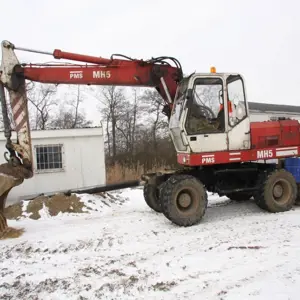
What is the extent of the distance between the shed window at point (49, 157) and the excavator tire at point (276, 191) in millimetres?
8858

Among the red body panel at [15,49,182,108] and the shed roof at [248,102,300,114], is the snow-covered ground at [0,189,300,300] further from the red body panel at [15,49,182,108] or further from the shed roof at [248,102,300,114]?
the shed roof at [248,102,300,114]

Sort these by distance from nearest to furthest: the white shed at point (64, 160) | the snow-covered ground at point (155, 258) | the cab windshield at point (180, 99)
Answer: the snow-covered ground at point (155, 258) < the cab windshield at point (180, 99) < the white shed at point (64, 160)

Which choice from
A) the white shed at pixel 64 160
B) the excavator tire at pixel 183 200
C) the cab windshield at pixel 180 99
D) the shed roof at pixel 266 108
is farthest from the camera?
the shed roof at pixel 266 108

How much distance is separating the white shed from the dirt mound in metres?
5.08

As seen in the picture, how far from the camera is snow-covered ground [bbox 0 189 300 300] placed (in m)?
4.11

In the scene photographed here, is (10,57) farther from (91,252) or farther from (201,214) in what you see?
(201,214)

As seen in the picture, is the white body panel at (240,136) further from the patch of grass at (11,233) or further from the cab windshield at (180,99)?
the patch of grass at (11,233)

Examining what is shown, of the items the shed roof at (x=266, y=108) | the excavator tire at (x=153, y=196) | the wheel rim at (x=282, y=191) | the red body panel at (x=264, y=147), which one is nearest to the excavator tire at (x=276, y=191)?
the wheel rim at (x=282, y=191)

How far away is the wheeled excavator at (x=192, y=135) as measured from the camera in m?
7.09

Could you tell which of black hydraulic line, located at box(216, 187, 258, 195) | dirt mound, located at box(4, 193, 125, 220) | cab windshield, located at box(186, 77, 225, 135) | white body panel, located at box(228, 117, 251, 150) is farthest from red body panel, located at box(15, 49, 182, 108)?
dirt mound, located at box(4, 193, 125, 220)

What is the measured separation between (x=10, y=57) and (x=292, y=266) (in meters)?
5.93

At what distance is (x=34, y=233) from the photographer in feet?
22.9

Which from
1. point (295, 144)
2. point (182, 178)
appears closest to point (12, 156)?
point (182, 178)

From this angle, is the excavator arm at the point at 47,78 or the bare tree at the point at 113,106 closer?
the excavator arm at the point at 47,78
